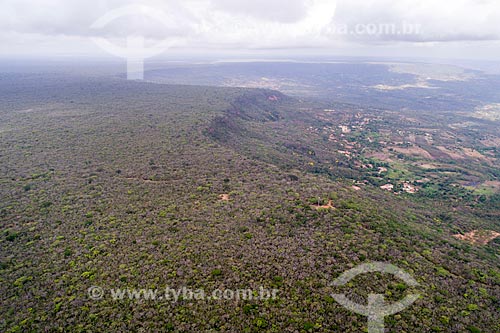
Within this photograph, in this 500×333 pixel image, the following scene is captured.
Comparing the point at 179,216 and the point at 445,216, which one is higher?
the point at 179,216

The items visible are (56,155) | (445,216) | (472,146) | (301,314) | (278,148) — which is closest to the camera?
(301,314)

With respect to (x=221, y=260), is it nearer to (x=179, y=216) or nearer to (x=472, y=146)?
(x=179, y=216)

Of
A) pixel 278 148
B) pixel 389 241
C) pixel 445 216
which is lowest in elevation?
pixel 445 216

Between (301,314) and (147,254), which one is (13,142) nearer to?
(147,254)

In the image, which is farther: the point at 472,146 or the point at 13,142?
the point at 472,146

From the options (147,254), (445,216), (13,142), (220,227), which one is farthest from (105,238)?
(445,216)

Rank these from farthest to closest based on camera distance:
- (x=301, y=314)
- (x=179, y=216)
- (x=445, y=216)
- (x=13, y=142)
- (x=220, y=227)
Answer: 1. (x=13, y=142)
2. (x=445, y=216)
3. (x=179, y=216)
4. (x=220, y=227)
5. (x=301, y=314)
